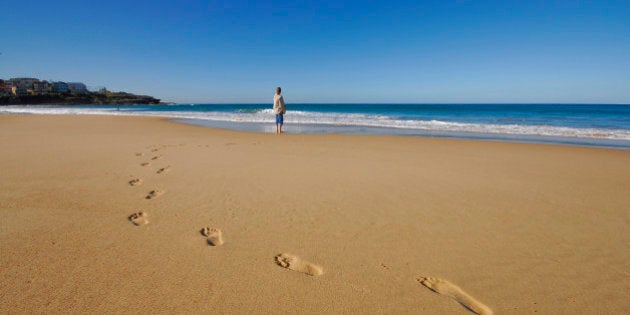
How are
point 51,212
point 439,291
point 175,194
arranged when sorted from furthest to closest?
point 175,194, point 51,212, point 439,291

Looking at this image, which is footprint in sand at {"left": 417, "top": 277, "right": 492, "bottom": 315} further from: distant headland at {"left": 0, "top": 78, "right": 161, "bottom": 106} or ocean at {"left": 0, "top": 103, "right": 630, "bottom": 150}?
distant headland at {"left": 0, "top": 78, "right": 161, "bottom": 106}

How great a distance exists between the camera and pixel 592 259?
7.11 feet

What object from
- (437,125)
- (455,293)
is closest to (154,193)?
(455,293)

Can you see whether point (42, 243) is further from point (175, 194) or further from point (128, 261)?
point (175, 194)

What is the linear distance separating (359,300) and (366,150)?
5529mm

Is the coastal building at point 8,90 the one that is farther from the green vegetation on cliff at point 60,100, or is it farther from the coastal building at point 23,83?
the green vegetation on cliff at point 60,100

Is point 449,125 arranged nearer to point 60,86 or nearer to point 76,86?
point 60,86

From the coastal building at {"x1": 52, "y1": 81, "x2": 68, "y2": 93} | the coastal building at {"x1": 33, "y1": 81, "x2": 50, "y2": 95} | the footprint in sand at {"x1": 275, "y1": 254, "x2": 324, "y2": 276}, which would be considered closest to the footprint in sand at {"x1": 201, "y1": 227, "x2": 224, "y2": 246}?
the footprint in sand at {"x1": 275, "y1": 254, "x2": 324, "y2": 276}

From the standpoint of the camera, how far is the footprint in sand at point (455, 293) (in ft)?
5.41

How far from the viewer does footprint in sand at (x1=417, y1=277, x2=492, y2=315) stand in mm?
1650

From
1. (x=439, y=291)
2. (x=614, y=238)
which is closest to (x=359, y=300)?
(x=439, y=291)

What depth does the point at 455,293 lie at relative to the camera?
5.81ft

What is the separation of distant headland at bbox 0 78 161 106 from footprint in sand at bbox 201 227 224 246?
91.2 meters

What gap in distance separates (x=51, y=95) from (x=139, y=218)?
3974 inches
